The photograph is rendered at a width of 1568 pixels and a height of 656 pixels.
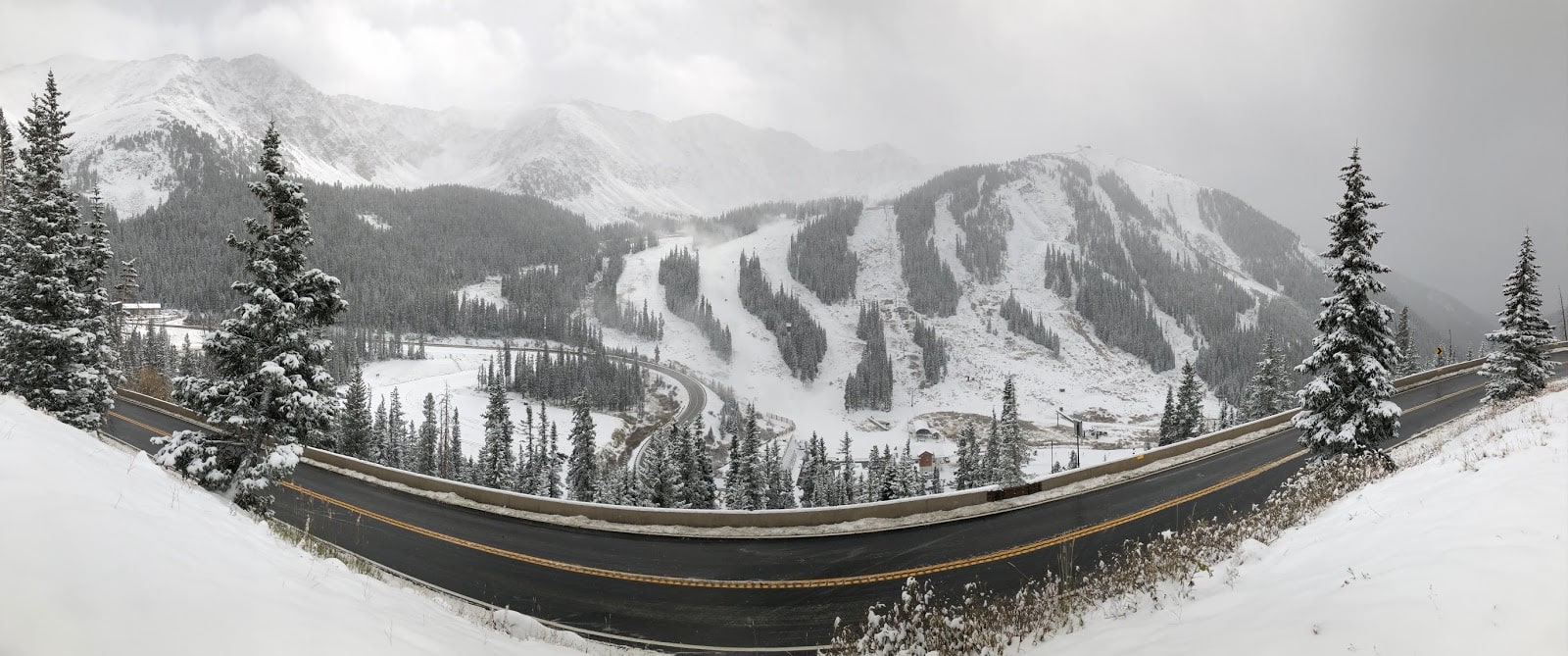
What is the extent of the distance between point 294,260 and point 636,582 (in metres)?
12.6

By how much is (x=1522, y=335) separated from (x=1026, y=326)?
145m

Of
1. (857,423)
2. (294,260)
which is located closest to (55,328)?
(294,260)

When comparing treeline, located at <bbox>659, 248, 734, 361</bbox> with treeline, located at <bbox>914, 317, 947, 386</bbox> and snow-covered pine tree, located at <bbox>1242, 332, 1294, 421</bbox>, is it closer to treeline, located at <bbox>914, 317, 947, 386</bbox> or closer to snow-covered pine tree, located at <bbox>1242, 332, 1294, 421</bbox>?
treeline, located at <bbox>914, 317, 947, 386</bbox>

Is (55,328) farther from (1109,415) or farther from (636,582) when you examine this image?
(1109,415)

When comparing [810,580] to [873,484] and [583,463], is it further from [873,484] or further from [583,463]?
[873,484]

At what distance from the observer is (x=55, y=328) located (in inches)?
837

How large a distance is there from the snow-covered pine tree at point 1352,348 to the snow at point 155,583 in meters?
24.4

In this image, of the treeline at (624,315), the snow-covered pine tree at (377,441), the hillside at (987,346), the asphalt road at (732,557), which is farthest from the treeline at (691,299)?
the asphalt road at (732,557)

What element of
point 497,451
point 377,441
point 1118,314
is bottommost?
point 377,441

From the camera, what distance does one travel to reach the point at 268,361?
51.5ft

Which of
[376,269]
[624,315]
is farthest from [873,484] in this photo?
[376,269]

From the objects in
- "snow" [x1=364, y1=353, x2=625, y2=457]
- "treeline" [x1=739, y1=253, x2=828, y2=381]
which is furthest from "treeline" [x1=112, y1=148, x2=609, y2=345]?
"treeline" [x1=739, y1=253, x2=828, y2=381]

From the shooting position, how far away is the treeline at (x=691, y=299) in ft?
507

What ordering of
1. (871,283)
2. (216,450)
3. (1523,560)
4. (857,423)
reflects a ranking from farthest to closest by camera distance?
(871,283)
(857,423)
(216,450)
(1523,560)
